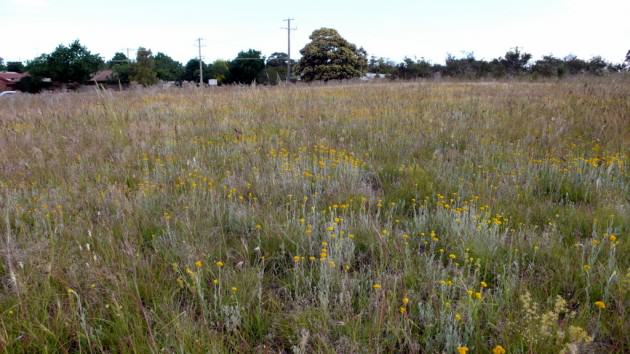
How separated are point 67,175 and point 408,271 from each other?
346 centimetres

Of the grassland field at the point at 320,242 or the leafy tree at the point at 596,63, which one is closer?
the grassland field at the point at 320,242

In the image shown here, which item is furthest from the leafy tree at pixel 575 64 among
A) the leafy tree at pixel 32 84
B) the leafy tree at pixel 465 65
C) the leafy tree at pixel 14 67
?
the leafy tree at pixel 14 67

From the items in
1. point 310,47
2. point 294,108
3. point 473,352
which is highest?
point 310,47

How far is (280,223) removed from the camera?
100 inches

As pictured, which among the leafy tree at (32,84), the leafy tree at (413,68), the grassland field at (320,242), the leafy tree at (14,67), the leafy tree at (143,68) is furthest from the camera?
the leafy tree at (14,67)

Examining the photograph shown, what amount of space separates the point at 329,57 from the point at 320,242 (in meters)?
32.1

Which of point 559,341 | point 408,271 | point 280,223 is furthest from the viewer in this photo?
point 280,223

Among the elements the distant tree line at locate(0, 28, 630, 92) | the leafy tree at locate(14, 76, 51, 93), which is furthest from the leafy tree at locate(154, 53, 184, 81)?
the leafy tree at locate(14, 76, 51, 93)

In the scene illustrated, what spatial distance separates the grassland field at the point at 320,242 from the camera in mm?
1559

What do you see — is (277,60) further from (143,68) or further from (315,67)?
(315,67)

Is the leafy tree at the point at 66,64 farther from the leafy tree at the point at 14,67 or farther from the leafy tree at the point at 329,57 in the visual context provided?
the leafy tree at the point at 14,67

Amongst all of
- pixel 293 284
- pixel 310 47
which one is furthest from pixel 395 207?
pixel 310 47

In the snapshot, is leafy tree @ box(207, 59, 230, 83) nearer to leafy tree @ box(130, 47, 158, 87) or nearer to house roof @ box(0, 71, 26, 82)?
leafy tree @ box(130, 47, 158, 87)

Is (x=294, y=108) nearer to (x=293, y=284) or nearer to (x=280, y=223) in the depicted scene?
(x=280, y=223)
